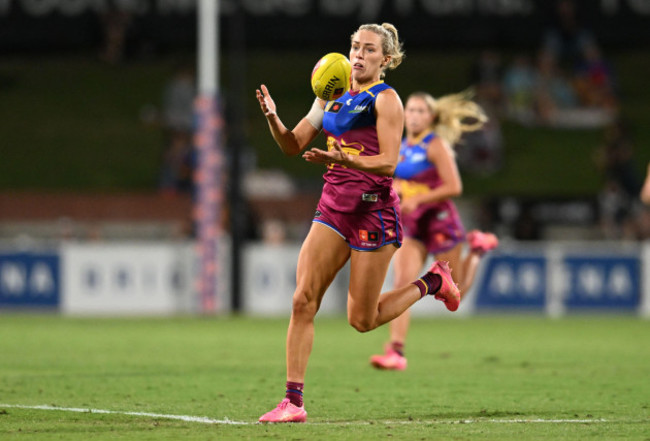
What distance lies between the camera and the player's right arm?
747cm

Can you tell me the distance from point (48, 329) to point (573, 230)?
36.9 ft

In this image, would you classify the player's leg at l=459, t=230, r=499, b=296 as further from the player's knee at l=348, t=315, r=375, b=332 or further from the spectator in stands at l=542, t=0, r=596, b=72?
the spectator in stands at l=542, t=0, r=596, b=72

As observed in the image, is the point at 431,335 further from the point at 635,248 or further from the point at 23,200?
the point at 23,200

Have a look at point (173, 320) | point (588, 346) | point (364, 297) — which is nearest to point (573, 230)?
point (173, 320)

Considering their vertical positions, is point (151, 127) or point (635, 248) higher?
point (151, 127)

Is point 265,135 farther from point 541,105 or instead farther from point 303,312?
point 303,312

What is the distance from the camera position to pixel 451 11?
26266 millimetres

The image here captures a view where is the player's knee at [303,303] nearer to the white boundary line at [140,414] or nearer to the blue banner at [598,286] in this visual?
the white boundary line at [140,414]

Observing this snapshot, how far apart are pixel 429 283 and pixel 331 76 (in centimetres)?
163

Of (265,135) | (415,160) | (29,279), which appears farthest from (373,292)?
(265,135)

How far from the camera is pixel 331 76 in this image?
753 centimetres

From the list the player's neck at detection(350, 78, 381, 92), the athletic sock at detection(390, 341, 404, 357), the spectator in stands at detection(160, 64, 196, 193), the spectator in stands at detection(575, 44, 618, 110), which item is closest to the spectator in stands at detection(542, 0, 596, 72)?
the spectator in stands at detection(575, 44, 618, 110)

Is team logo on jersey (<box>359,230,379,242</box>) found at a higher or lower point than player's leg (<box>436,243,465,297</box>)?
higher

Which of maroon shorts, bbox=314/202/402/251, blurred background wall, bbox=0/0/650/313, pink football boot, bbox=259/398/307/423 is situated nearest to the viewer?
pink football boot, bbox=259/398/307/423
